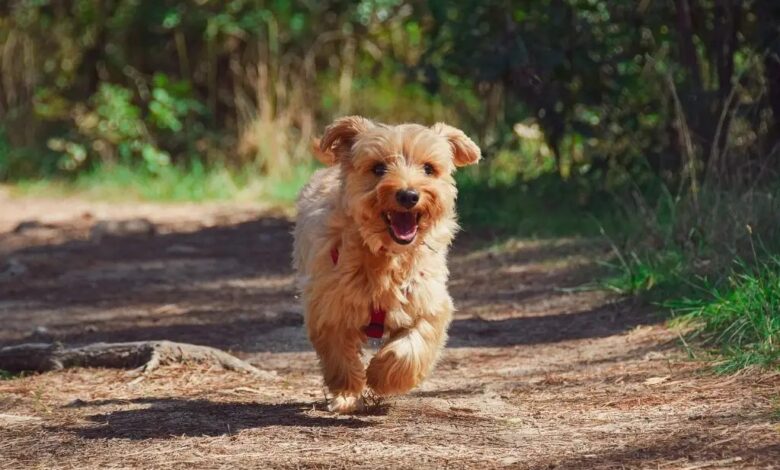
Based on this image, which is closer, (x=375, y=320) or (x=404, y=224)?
(x=404, y=224)

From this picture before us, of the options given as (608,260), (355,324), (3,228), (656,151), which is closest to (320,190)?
(355,324)

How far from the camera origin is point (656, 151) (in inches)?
404

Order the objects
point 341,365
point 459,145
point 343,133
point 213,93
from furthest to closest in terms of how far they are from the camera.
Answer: point 213,93 → point 459,145 → point 343,133 → point 341,365

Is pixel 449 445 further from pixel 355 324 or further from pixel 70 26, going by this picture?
pixel 70 26

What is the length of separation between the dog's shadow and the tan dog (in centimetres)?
18

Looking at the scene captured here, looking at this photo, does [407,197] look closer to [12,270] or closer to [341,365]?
[341,365]

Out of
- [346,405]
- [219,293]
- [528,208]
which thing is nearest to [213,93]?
[528,208]

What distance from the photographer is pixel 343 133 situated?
5.64m

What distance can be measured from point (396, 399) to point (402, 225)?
88cm

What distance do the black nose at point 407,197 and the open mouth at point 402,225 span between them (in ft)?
0.27

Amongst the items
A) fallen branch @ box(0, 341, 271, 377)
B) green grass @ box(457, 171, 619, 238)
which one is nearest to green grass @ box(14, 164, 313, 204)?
green grass @ box(457, 171, 619, 238)

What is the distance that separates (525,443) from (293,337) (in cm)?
281

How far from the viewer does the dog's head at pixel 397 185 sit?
5.20 metres

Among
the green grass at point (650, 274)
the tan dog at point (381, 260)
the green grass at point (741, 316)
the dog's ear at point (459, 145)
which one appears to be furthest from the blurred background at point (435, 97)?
the tan dog at point (381, 260)
